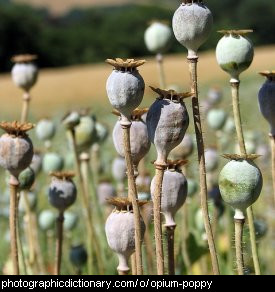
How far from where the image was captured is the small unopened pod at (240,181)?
0.85m

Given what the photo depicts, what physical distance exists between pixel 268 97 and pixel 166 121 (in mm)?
215

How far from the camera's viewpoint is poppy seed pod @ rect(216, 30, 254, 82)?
949mm

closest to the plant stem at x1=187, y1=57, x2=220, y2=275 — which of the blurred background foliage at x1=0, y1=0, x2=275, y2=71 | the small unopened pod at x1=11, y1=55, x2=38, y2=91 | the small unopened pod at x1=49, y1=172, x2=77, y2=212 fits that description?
the small unopened pod at x1=49, y1=172, x2=77, y2=212

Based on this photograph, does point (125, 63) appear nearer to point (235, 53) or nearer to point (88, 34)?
point (235, 53)

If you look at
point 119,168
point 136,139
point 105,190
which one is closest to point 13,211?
point 136,139

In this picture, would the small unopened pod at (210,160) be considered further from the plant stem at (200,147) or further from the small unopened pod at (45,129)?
the plant stem at (200,147)

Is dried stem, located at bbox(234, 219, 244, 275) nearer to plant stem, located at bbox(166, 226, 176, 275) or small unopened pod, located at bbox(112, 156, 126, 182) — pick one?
plant stem, located at bbox(166, 226, 176, 275)

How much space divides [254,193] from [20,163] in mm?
314

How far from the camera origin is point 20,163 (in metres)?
0.98

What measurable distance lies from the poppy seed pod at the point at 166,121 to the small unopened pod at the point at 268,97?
0.18m

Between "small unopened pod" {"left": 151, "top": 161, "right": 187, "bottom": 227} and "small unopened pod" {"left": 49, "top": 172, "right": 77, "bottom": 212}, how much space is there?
0.25 metres

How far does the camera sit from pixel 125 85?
2.65 feet

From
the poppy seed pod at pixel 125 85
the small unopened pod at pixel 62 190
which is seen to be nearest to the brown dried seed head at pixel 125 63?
the poppy seed pod at pixel 125 85
